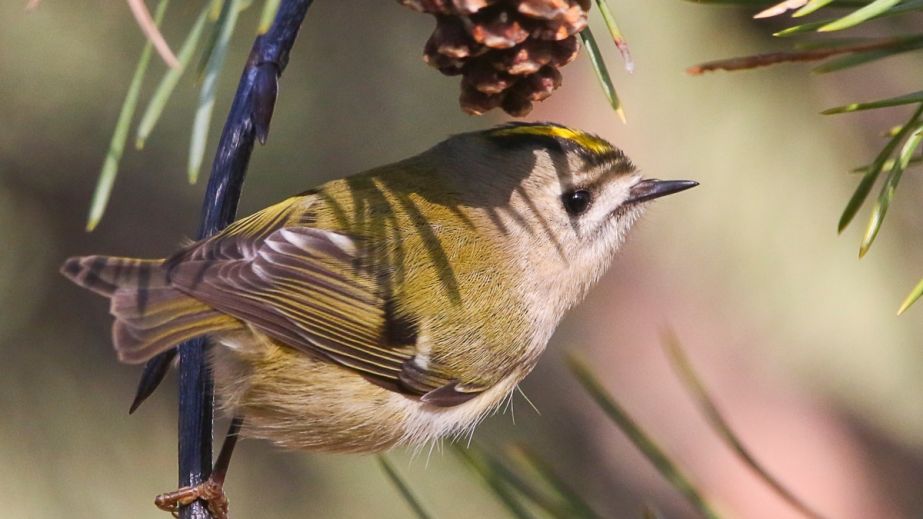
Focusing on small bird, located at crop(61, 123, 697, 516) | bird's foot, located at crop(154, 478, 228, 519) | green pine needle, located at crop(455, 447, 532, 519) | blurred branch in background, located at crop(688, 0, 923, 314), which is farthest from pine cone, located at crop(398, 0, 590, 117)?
bird's foot, located at crop(154, 478, 228, 519)

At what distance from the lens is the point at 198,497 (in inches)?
50.3

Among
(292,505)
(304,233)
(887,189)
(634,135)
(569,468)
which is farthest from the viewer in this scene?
(569,468)

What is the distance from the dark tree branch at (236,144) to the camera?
46.0 inches

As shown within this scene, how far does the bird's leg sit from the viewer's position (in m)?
1.26

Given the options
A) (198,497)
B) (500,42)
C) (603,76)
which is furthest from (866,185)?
(198,497)

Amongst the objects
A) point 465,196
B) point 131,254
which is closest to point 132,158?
point 131,254

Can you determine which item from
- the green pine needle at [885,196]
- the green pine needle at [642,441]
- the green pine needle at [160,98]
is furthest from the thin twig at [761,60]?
the green pine needle at [160,98]

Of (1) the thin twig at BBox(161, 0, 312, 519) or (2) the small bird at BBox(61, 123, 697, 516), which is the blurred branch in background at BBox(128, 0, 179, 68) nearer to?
(1) the thin twig at BBox(161, 0, 312, 519)

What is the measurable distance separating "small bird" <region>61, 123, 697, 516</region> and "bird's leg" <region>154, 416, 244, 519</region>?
0.02 meters

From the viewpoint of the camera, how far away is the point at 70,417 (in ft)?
5.57

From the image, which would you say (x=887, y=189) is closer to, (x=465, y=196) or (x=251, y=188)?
(x=465, y=196)

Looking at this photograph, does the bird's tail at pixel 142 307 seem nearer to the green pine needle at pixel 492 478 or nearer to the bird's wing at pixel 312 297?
the bird's wing at pixel 312 297

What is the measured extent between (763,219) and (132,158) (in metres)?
1.16

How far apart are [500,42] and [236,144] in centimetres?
34
